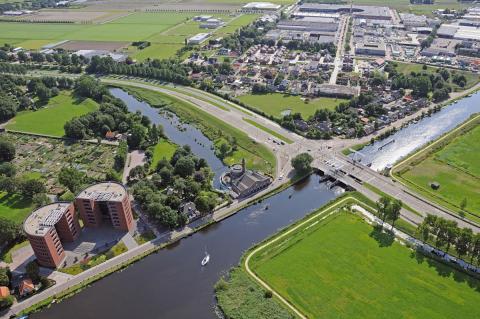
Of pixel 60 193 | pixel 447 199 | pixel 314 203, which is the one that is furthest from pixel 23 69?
pixel 447 199

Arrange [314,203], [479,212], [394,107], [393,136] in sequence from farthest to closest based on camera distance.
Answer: [394,107]
[393,136]
[314,203]
[479,212]

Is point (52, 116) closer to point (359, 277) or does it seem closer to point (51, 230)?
point (51, 230)

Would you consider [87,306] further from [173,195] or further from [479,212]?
[479,212]

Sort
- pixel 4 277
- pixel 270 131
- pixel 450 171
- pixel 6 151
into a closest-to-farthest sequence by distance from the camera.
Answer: pixel 4 277, pixel 450 171, pixel 6 151, pixel 270 131

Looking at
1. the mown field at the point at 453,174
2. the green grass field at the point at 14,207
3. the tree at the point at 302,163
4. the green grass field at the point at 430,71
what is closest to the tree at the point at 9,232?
the green grass field at the point at 14,207

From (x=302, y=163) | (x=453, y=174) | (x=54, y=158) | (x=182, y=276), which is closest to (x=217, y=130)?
(x=302, y=163)
